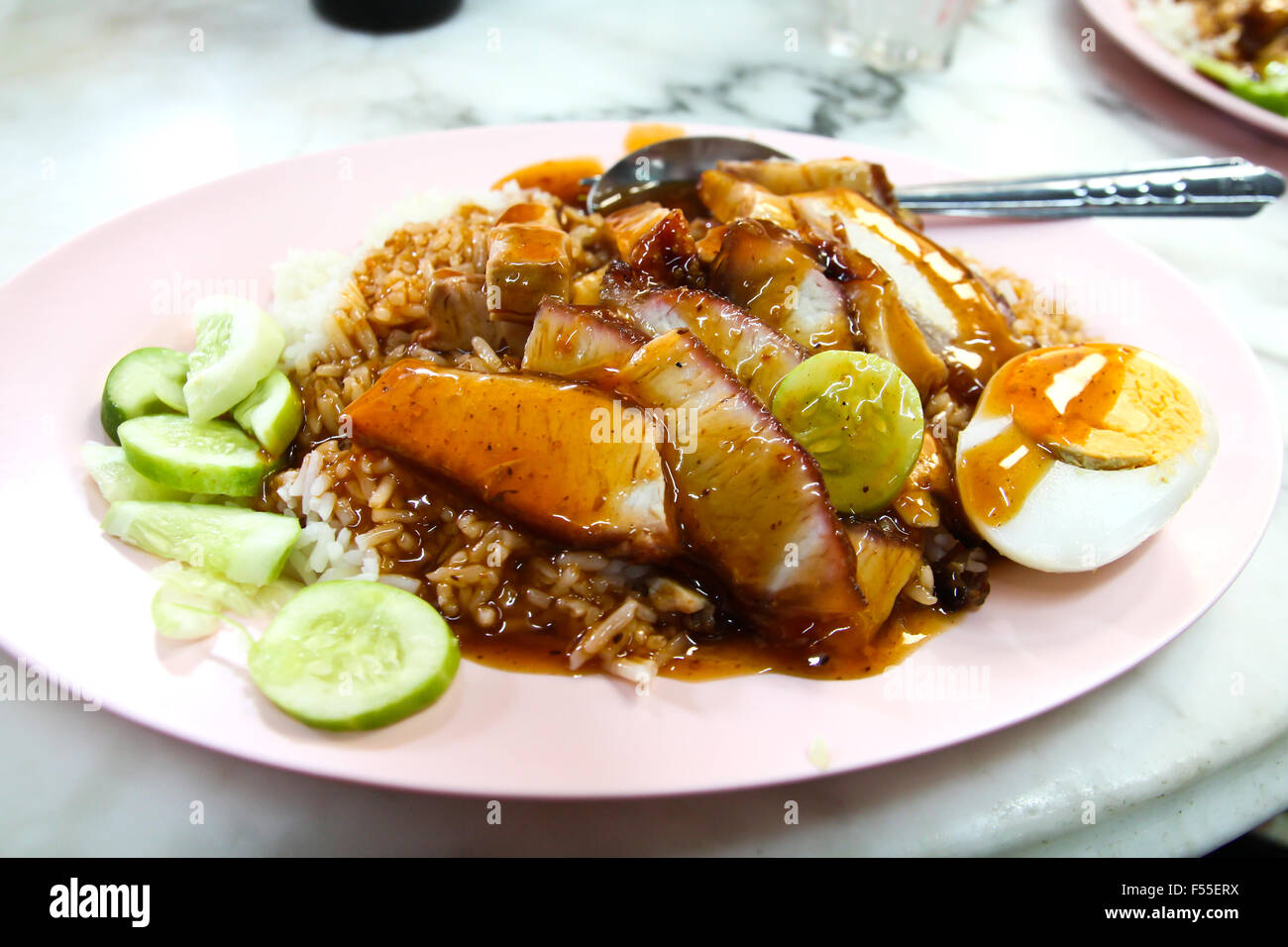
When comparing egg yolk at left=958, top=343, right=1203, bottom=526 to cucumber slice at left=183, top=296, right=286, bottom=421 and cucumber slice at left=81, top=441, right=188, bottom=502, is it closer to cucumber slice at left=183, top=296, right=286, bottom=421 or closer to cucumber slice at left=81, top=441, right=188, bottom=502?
cucumber slice at left=183, top=296, right=286, bottom=421

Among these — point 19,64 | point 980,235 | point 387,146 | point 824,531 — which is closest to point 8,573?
point 824,531

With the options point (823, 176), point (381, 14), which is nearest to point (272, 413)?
point (823, 176)

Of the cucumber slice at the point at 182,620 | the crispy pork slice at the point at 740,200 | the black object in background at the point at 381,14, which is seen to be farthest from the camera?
the black object in background at the point at 381,14

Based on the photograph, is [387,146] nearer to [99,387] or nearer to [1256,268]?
[99,387]

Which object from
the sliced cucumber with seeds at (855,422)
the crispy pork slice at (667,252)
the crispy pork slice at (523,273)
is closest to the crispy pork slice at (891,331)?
the sliced cucumber with seeds at (855,422)

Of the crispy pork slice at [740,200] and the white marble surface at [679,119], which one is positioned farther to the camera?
the crispy pork slice at [740,200]

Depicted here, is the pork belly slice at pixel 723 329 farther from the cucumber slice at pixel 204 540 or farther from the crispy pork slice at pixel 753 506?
the cucumber slice at pixel 204 540

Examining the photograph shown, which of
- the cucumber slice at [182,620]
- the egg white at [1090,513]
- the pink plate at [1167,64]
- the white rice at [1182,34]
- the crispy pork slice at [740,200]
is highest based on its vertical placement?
the white rice at [1182,34]
